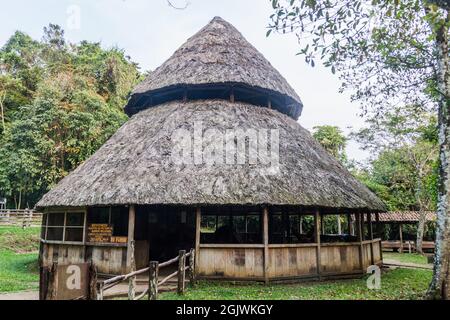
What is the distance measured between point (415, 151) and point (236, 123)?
58.0ft

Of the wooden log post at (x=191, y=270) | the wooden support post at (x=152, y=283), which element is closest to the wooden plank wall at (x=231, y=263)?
the wooden log post at (x=191, y=270)

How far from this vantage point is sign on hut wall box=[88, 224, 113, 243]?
484 inches

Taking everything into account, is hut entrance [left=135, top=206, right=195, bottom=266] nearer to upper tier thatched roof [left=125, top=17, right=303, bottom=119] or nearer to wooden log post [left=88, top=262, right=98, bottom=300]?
upper tier thatched roof [left=125, top=17, right=303, bottom=119]

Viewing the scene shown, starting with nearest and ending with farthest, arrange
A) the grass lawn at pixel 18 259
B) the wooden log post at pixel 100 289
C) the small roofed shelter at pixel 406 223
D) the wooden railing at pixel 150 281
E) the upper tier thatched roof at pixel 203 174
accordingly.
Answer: the wooden log post at pixel 100 289, the wooden railing at pixel 150 281, the upper tier thatched roof at pixel 203 174, the grass lawn at pixel 18 259, the small roofed shelter at pixel 406 223

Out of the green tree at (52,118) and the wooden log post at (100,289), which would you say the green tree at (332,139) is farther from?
the wooden log post at (100,289)

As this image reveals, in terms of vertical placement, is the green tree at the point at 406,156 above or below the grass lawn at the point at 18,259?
above

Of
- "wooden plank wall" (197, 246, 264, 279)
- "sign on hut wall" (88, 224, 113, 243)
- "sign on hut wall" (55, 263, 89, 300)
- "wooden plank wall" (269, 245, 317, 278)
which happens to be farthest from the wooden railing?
"sign on hut wall" (88, 224, 113, 243)

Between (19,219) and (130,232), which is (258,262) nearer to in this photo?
(130,232)

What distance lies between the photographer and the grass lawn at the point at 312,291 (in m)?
9.53

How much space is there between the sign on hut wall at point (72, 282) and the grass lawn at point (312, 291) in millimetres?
3531

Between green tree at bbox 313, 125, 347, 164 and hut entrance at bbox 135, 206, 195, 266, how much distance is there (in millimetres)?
24484

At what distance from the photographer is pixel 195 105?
14930 millimetres
